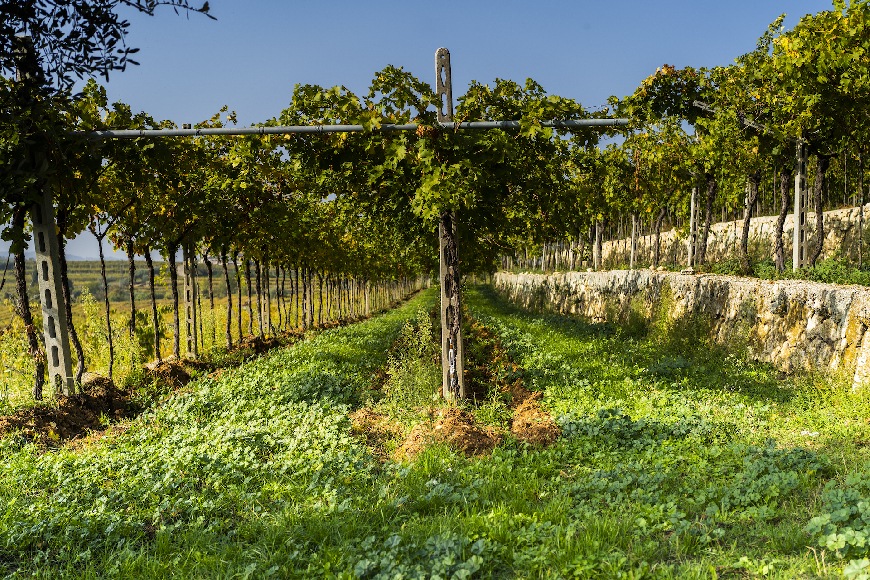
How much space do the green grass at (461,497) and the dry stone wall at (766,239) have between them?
15.3 m

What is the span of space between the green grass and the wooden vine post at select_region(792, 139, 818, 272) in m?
6.92

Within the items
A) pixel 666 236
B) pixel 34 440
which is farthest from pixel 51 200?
pixel 666 236

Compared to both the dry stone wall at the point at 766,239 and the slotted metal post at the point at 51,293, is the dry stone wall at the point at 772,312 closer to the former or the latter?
the dry stone wall at the point at 766,239

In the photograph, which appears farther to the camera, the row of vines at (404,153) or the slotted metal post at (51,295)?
the slotted metal post at (51,295)

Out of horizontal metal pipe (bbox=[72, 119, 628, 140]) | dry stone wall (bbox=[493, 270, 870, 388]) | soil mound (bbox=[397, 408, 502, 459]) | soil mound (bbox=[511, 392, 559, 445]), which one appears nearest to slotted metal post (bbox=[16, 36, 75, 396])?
horizontal metal pipe (bbox=[72, 119, 628, 140])

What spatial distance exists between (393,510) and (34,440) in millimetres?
5643

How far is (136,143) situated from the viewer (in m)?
8.55

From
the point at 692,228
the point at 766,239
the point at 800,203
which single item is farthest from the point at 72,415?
the point at 766,239

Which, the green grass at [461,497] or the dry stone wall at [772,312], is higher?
the dry stone wall at [772,312]

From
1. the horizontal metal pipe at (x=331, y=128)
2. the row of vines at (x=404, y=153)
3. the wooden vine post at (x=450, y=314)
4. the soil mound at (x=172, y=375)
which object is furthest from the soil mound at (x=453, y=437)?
the soil mound at (x=172, y=375)

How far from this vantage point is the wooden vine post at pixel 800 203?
12.2 metres

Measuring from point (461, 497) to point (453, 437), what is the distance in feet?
4.76

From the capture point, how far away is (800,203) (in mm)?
12359

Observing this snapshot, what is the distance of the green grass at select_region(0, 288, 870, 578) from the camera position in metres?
3.51
